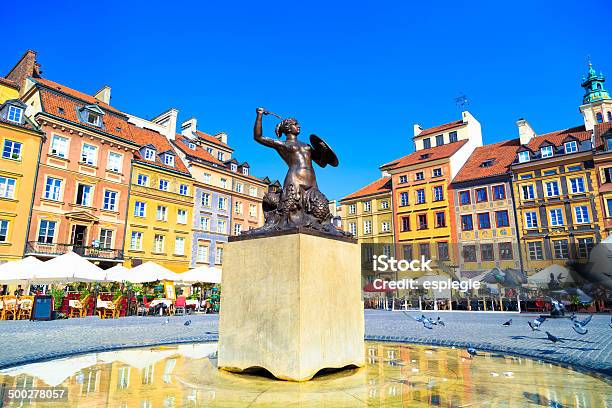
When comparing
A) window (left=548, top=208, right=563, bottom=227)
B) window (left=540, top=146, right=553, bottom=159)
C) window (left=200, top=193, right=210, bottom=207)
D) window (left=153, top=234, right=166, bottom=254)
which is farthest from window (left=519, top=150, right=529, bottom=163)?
window (left=153, top=234, right=166, bottom=254)

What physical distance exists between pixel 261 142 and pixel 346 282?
2.33 m

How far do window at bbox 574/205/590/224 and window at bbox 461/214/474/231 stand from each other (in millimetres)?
8559

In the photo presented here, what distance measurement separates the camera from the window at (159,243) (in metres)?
35.1

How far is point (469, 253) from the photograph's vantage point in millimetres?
38781

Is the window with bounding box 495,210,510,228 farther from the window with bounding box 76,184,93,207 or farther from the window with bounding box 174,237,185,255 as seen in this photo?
the window with bounding box 76,184,93,207

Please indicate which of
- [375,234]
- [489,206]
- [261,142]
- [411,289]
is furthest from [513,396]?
[375,234]

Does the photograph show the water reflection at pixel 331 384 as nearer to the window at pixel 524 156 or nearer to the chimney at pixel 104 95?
the window at pixel 524 156

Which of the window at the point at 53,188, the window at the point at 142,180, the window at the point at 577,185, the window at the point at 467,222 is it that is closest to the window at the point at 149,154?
the window at the point at 142,180

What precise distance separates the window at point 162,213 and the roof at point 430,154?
2445cm

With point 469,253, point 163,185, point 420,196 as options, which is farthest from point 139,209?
point 469,253

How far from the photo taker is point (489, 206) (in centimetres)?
3884

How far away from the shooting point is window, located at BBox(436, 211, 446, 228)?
134 feet

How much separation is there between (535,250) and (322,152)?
36.2 metres

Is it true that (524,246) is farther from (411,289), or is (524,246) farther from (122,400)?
(122,400)
